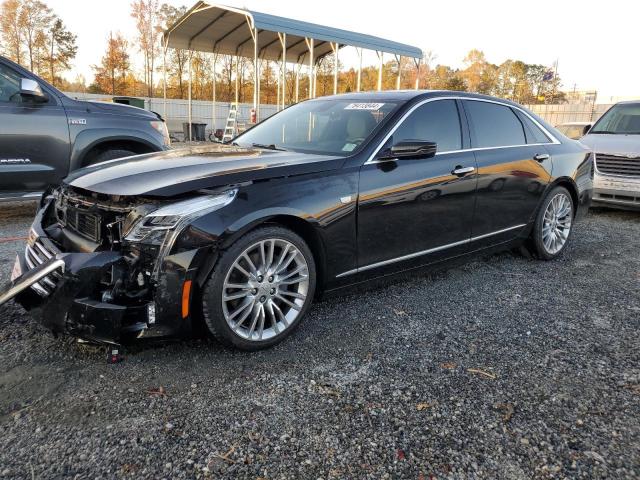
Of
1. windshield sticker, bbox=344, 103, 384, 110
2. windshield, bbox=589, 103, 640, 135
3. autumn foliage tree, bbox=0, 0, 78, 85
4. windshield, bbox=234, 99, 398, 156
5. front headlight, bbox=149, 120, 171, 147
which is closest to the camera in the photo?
windshield, bbox=234, 99, 398, 156

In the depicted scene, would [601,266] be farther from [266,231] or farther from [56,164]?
A: [56,164]

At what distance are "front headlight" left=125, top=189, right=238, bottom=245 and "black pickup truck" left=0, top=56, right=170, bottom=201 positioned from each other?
369 cm

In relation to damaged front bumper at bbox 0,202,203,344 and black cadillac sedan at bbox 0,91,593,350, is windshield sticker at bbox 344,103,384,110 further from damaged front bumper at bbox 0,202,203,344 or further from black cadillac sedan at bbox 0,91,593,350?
damaged front bumper at bbox 0,202,203,344

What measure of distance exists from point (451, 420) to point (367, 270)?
127 cm

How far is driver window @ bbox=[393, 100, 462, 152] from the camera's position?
3496 millimetres

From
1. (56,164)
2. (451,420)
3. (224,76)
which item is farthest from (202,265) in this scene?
(224,76)

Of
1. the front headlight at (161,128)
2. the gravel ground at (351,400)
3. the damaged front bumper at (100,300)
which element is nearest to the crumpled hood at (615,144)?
the gravel ground at (351,400)

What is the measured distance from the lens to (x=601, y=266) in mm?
4684

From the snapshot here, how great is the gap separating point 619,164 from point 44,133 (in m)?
7.82

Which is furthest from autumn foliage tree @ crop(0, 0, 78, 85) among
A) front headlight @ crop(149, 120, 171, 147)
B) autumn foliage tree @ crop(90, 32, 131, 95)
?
front headlight @ crop(149, 120, 171, 147)

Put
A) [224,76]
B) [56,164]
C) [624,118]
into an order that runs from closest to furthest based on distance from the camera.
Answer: [56,164]
[624,118]
[224,76]

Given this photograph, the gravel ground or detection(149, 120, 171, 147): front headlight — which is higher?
detection(149, 120, 171, 147): front headlight

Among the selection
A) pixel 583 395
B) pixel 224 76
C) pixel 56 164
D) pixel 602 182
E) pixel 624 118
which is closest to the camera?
pixel 583 395

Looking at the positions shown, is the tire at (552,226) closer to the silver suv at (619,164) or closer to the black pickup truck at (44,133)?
the silver suv at (619,164)
